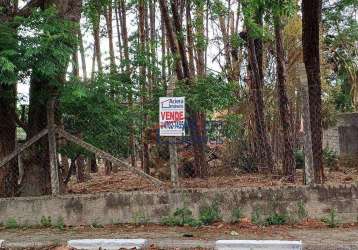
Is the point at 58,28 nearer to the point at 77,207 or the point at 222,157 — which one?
the point at 77,207

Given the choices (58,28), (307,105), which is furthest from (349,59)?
(58,28)

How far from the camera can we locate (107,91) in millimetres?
9812

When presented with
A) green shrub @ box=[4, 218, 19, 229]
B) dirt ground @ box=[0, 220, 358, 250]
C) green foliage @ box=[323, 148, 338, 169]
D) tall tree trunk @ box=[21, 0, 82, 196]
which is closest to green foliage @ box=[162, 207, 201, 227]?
dirt ground @ box=[0, 220, 358, 250]

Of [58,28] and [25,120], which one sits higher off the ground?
[58,28]

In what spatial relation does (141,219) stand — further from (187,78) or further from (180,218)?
(187,78)

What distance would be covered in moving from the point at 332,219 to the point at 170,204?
2.59 meters

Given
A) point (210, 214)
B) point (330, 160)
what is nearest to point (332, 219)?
point (210, 214)

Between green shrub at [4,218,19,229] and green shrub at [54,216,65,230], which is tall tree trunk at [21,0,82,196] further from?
green shrub at [54,216,65,230]

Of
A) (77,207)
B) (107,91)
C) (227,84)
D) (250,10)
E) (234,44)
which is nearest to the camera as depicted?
(77,207)

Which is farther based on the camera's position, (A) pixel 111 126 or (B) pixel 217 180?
(B) pixel 217 180

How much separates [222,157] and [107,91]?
13.7ft

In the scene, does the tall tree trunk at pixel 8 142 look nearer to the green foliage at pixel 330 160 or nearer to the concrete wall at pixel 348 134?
the green foliage at pixel 330 160

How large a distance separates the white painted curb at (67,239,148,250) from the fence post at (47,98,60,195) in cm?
194

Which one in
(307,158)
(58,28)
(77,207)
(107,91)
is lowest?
(77,207)
